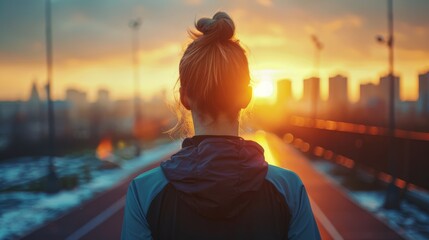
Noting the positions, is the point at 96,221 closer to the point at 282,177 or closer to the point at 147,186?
the point at 147,186

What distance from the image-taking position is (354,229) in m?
9.77

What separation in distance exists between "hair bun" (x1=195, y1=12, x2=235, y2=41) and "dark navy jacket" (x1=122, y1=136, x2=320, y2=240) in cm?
35

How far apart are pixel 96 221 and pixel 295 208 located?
31.1ft

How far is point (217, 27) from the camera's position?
1.78 m

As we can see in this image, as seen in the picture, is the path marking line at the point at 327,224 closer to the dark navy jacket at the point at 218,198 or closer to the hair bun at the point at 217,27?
the dark navy jacket at the point at 218,198

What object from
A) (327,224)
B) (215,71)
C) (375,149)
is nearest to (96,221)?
(327,224)

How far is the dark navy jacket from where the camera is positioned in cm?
168

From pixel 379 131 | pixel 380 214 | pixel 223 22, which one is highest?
pixel 223 22

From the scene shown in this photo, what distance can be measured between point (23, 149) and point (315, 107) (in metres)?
25.0

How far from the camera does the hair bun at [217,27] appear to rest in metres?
1.77

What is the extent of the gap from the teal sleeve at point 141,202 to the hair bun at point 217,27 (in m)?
0.51

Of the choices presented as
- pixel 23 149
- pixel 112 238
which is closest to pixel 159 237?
pixel 112 238

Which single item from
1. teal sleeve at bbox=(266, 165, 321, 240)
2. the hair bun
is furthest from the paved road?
the hair bun

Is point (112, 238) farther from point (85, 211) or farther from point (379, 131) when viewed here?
point (379, 131)
